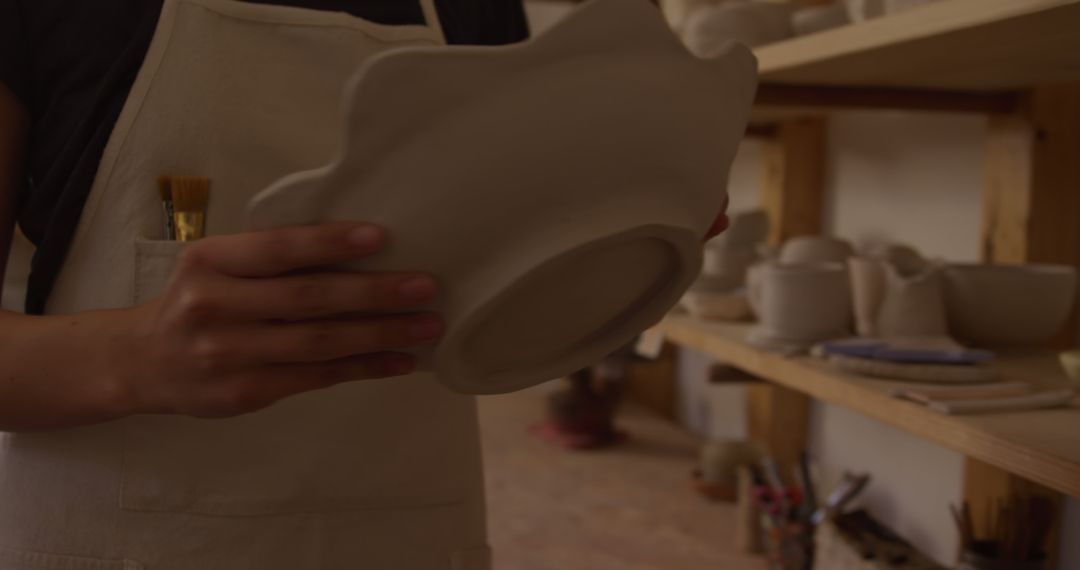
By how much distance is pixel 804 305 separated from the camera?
3.65ft

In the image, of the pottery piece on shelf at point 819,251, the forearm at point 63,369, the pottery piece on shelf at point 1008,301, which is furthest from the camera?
the pottery piece on shelf at point 819,251

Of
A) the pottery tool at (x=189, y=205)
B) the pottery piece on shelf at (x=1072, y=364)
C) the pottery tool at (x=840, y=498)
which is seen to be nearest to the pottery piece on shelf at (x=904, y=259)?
the pottery piece on shelf at (x=1072, y=364)

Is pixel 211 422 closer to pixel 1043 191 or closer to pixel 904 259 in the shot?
pixel 904 259

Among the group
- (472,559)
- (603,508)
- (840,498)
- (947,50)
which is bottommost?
(603,508)

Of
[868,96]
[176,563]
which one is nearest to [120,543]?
[176,563]

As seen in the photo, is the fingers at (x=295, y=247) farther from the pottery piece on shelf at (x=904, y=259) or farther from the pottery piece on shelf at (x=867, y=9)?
the pottery piece on shelf at (x=904, y=259)

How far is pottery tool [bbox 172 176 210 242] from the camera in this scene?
613mm

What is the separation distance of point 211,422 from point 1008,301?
87 cm

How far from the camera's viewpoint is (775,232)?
178cm

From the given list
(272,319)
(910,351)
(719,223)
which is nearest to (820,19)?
(910,351)

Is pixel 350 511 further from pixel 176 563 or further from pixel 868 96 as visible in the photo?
pixel 868 96

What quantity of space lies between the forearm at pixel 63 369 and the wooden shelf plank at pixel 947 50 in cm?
67

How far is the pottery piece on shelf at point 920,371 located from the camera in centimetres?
89

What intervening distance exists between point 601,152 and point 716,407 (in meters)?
1.83
